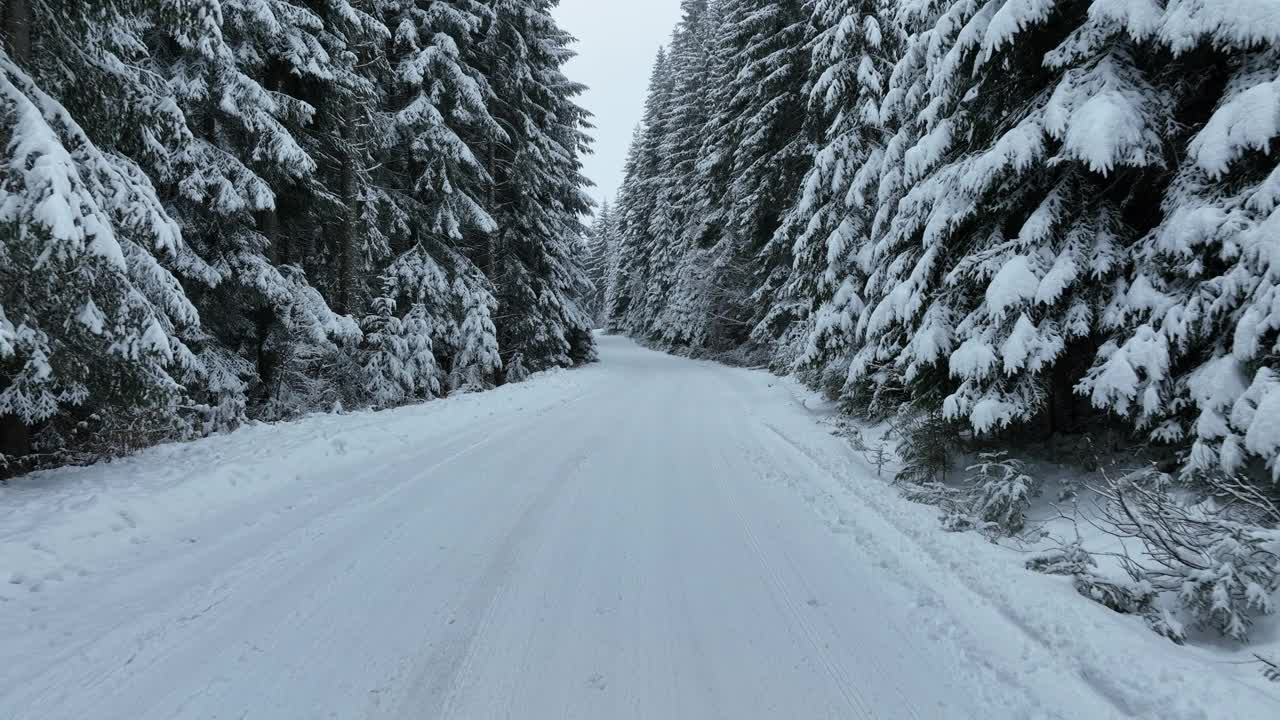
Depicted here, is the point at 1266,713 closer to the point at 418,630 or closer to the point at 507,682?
the point at 507,682

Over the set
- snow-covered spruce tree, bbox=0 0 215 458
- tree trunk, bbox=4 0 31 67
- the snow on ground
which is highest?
tree trunk, bbox=4 0 31 67

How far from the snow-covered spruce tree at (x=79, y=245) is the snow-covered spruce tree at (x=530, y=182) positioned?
33.3 ft

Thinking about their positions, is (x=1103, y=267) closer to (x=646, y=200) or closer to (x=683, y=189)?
(x=683, y=189)

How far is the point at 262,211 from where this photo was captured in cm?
952

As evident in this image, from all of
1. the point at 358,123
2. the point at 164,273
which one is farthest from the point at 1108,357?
the point at 358,123

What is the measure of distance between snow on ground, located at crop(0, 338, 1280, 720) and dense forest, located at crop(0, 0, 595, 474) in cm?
118

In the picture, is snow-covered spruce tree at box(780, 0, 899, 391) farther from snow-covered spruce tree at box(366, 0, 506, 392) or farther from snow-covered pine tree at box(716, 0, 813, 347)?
snow-covered spruce tree at box(366, 0, 506, 392)

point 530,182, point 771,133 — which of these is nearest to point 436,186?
point 530,182

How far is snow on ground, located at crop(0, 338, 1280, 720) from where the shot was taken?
8.59 feet

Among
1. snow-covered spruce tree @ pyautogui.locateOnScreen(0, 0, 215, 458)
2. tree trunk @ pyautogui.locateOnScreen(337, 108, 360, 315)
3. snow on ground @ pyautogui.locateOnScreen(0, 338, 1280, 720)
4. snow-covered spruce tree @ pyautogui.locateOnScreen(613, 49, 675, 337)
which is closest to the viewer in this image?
snow on ground @ pyautogui.locateOnScreen(0, 338, 1280, 720)

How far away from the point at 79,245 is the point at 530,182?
14.0 m

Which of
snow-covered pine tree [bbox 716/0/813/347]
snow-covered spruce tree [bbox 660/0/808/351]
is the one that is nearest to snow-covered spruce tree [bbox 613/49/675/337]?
snow-covered spruce tree [bbox 660/0/808/351]

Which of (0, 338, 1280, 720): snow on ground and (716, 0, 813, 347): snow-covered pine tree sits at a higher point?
(716, 0, 813, 347): snow-covered pine tree

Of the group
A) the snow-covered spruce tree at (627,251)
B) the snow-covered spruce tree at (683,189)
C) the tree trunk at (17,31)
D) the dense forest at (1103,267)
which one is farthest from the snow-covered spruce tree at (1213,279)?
the snow-covered spruce tree at (627,251)
